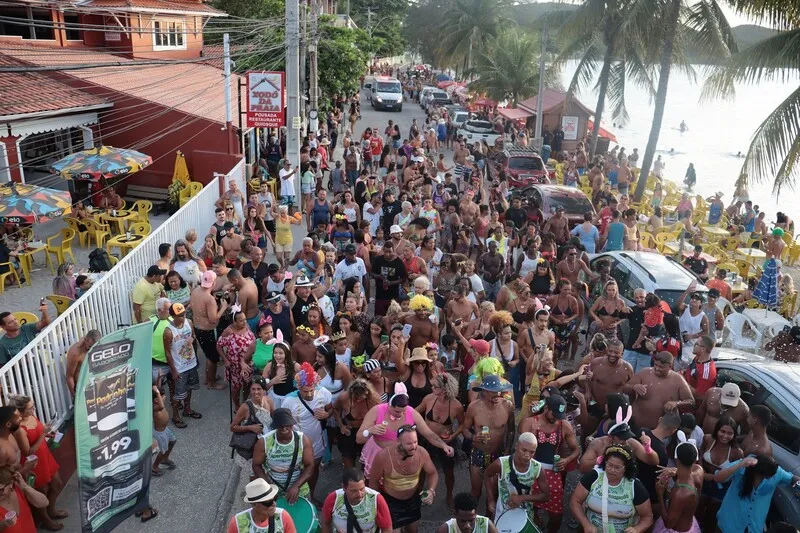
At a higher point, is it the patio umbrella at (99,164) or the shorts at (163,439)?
the patio umbrella at (99,164)

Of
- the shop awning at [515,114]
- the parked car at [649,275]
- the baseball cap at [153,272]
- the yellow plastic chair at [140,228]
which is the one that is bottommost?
the shop awning at [515,114]

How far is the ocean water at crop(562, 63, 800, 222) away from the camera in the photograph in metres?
37.4

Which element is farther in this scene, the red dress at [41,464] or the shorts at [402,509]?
the red dress at [41,464]

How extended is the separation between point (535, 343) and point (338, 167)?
10.8 metres

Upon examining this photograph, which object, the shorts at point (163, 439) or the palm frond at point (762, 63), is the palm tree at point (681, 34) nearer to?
the palm frond at point (762, 63)

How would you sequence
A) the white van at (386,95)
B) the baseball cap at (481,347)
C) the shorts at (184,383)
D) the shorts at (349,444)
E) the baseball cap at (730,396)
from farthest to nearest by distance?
the white van at (386,95), the shorts at (184,383), the baseball cap at (481,347), the shorts at (349,444), the baseball cap at (730,396)

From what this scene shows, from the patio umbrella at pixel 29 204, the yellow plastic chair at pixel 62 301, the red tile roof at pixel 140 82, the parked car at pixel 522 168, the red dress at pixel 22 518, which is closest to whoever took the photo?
the red dress at pixel 22 518

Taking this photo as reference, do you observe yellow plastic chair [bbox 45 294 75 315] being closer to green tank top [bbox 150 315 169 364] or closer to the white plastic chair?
green tank top [bbox 150 315 169 364]

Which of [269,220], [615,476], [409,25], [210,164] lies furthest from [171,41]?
[409,25]

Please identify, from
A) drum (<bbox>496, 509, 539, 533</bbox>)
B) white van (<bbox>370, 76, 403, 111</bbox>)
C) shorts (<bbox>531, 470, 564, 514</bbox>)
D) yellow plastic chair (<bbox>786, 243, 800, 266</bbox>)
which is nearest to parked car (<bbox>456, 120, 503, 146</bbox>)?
white van (<bbox>370, 76, 403, 111</bbox>)

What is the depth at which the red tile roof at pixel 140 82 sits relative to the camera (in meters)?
18.3

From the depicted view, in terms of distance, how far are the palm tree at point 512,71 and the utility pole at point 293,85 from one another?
21879 mm

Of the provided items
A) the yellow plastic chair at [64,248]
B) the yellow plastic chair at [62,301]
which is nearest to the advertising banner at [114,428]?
the yellow plastic chair at [62,301]

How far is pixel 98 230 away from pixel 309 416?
9851 mm
